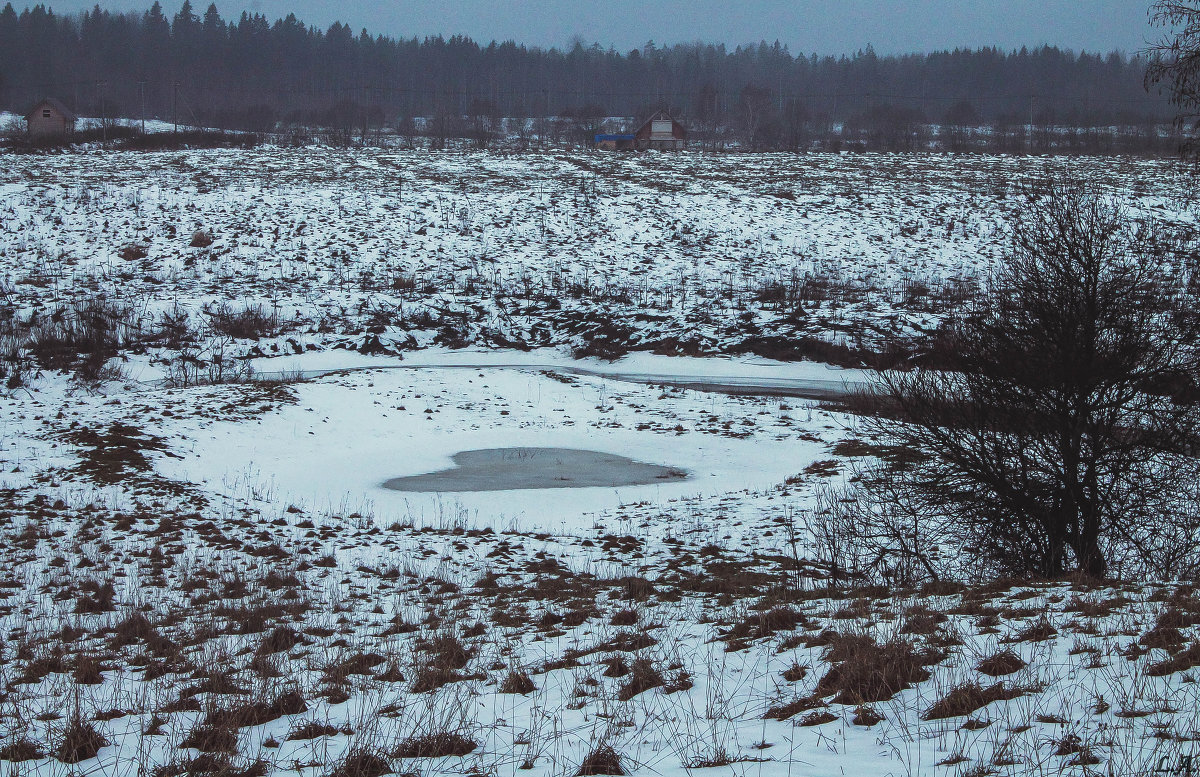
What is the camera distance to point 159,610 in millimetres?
8195

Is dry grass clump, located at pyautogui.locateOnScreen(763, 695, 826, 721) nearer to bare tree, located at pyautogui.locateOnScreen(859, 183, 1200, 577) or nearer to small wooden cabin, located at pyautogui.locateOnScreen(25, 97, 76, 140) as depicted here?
bare tree, located at pyautogui.locateOnScreen(859, 183, 1200, 577)

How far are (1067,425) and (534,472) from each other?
9441 mm

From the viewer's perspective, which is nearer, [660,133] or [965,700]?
[965,700]

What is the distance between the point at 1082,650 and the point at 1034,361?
5.19 meters

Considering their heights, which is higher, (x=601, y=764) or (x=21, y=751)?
(x=601, y=764)

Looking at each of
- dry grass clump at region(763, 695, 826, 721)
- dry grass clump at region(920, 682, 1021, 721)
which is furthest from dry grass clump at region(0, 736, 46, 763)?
dry grass clump at region(920, 682, 1021, 721)

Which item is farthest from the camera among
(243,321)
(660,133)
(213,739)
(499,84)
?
(499,84)

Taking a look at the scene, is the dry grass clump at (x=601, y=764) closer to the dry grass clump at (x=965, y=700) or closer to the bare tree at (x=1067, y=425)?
the dry grass clump at (x=965, y=700)

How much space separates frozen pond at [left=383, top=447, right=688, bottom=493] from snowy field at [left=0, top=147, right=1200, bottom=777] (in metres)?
0.50

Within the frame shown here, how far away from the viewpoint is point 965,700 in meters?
4.44

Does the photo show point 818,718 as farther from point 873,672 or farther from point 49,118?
point 49,118

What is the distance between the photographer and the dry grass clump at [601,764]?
4.13 m

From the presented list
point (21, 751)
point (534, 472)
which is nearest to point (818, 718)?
point (21, 751)

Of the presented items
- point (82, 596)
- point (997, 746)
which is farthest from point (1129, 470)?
point (82, 596)
